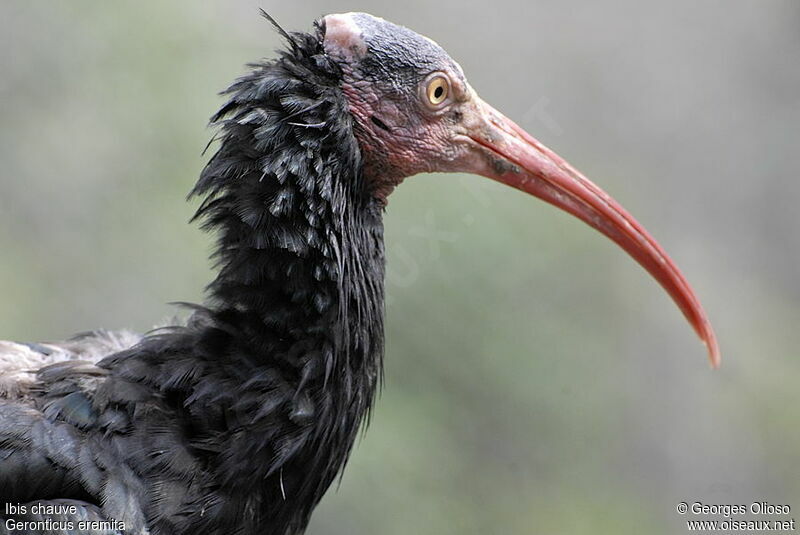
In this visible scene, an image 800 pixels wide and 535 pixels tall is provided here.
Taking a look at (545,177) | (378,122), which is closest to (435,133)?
(378,122)

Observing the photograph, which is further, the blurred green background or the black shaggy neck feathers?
the blurred green background

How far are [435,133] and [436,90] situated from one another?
0.48ft

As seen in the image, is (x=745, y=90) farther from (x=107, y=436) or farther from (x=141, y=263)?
(x=107, y=436)

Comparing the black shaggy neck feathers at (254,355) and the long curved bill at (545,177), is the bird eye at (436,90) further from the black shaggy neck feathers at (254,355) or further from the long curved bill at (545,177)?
the black shaggy neck feathers at (254,355)

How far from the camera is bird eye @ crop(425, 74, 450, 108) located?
3.12 m

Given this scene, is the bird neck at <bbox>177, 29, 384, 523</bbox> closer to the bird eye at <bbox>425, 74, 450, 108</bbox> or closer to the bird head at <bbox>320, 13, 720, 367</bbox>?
the bird head at <bbox>320, 13, 720, 367</bbox>

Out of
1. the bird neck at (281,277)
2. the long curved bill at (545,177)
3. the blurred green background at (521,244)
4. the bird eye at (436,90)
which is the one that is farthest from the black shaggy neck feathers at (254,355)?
the blurred green background at (521,244)

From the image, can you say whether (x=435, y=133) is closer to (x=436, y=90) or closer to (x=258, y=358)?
(x=436, y=90)

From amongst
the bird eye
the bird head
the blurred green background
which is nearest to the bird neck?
the bird head

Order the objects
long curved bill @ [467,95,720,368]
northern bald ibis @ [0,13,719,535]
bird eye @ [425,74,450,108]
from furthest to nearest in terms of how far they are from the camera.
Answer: long curved bill @ [467,95,720,368]
bird eye @ [425,74,450,108]
northern bald ibis @ [0,13,719,535]

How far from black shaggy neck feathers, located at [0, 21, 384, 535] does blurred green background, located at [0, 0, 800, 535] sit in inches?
129

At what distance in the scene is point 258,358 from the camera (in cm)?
285

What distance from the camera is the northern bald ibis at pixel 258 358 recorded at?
271cm

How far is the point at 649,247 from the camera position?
343 cm
